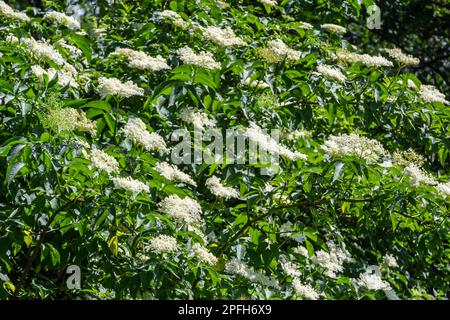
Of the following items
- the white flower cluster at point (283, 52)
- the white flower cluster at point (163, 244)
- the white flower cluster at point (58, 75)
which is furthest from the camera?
the white flower cluster at point (283, 52)

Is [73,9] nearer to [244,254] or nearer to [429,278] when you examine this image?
[244,254]

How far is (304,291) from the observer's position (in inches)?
127

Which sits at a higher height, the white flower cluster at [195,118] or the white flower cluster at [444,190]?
the white flower cluster at [444,190]

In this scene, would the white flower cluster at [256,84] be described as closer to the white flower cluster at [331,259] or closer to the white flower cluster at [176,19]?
the white flower cluster at [176,19]

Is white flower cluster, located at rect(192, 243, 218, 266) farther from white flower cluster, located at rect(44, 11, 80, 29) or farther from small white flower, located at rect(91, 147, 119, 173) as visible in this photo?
white flower cluster, located at rect(44, 11, 80, 29)

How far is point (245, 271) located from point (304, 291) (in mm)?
372

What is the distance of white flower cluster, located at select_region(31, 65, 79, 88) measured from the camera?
113 inches

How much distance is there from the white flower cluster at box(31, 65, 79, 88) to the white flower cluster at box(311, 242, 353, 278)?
4.97 ft

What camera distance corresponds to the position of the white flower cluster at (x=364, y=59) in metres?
3.65

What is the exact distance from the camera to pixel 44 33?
3.77 meters

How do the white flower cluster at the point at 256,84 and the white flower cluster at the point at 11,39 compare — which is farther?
the white flower cluster at the point at 256,84

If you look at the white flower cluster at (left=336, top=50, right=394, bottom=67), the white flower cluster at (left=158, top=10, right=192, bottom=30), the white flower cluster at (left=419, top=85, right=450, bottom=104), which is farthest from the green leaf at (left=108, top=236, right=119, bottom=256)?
the white flower cluster at (left=419, top=85, right=450, bottom=104)

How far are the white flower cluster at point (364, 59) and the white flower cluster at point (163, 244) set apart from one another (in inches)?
67.1

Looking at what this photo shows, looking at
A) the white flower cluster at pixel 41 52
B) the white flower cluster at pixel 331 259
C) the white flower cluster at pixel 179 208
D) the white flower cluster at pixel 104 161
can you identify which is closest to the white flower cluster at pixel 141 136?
the white flower cluster at pixel 104 161
